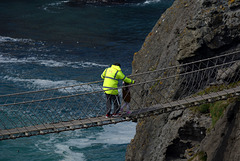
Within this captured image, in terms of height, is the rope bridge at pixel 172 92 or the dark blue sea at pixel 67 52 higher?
the rope bridge at pixel 172 92

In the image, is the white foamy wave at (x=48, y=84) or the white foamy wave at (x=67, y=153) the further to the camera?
the white foamy wave at (x=48, y=84)

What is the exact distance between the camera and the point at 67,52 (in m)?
30.8

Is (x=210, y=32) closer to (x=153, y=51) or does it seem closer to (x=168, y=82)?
(x=168, y=82)

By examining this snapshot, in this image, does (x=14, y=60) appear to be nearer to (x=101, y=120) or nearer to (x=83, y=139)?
(x=83, y=139)

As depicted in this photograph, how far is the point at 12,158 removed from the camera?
1817cm

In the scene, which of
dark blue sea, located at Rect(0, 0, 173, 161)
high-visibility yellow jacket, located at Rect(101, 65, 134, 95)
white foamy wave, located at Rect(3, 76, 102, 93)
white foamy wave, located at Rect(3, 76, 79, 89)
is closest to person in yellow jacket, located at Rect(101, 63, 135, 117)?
high-visibility yellow jacket, located at Rect(101, 65, 134, 95)

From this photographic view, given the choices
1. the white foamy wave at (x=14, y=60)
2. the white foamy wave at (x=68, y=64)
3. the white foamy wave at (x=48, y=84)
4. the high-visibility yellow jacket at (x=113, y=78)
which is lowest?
the white foamy wave at (x=48, y=84)

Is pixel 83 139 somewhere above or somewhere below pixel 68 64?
below

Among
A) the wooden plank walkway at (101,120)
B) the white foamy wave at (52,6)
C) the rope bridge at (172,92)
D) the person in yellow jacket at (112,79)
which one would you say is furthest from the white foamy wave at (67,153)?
the white foamy wave at (52,6)

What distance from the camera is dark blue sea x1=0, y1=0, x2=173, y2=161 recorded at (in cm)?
1917

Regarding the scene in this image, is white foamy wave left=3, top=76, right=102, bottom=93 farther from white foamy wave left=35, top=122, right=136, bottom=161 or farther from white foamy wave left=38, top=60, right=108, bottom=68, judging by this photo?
white foamy wave left=35, top=122, right=136, bottom=161

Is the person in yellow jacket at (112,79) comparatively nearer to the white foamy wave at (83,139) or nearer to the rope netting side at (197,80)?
the rope netting side at (197,80)

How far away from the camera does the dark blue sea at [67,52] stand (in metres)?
19.2

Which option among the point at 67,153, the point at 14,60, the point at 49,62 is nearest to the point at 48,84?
the point at 49,62
